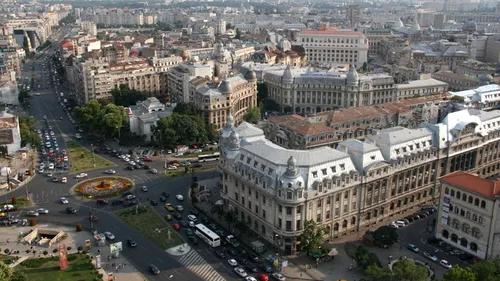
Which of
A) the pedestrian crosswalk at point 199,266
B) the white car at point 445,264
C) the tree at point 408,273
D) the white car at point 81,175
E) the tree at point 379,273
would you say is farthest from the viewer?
the white car at point 81,175

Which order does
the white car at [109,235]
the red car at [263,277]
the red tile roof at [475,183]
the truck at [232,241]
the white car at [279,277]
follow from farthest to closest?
the white car at [109,235]
the truck at [232,241]
the red tile roof at [475,183]
the white car at [279,277]
the red car at [263,277]

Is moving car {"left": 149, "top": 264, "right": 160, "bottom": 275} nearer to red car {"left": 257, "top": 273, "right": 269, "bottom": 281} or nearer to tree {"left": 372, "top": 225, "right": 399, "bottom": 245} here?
red car {"left": 257, "top": 273, "right": 269, "bottom": 281}

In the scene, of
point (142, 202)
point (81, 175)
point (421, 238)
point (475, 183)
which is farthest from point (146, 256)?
point (475, 183)

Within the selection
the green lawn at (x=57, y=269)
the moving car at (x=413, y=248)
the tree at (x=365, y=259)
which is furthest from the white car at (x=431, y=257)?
the green lawn at (x=57, y=269)

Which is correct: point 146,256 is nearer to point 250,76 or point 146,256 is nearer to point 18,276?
point 18,276

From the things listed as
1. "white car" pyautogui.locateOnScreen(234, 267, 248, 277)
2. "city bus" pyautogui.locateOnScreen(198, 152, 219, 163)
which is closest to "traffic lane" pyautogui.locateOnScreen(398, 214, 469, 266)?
"white car" pyautogui.locateOnScreen(234, 267, 248, 277)

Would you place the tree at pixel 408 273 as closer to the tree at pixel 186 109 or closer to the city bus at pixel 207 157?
the city bus at pixel 207 157

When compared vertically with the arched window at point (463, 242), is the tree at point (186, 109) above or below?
above
